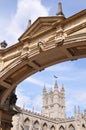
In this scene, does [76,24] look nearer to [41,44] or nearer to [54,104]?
[41,44]

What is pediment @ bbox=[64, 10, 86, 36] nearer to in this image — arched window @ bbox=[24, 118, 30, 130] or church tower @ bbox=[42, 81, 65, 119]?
arched window @ bbox=[24, 118, 30, 130]

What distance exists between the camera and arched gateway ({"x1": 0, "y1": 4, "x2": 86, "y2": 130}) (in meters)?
8.98

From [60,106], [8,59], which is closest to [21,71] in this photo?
[8,59]

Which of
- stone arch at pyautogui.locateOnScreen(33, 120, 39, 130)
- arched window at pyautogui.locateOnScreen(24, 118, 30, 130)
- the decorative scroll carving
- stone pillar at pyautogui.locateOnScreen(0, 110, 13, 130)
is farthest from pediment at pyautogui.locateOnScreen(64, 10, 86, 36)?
stone arch at pyautogui.locateOnScreen(33, 120, 39, 130)

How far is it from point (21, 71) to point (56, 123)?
232 feet

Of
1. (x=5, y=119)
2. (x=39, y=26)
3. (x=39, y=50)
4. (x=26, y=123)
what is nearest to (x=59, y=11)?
(x=39, y=26)

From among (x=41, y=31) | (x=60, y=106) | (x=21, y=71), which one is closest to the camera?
(x=41, y=31)

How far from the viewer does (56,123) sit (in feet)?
259

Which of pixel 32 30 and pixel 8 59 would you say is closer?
pixel 32 30

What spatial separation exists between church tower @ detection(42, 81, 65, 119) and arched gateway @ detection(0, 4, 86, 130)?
89.7 m

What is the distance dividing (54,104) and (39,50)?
309 feet

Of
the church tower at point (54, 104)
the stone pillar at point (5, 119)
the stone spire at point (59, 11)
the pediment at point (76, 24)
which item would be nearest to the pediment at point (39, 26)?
the stone spire at point (59, 11)

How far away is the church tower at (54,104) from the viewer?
332ft

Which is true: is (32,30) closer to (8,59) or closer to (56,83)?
(8,59)
